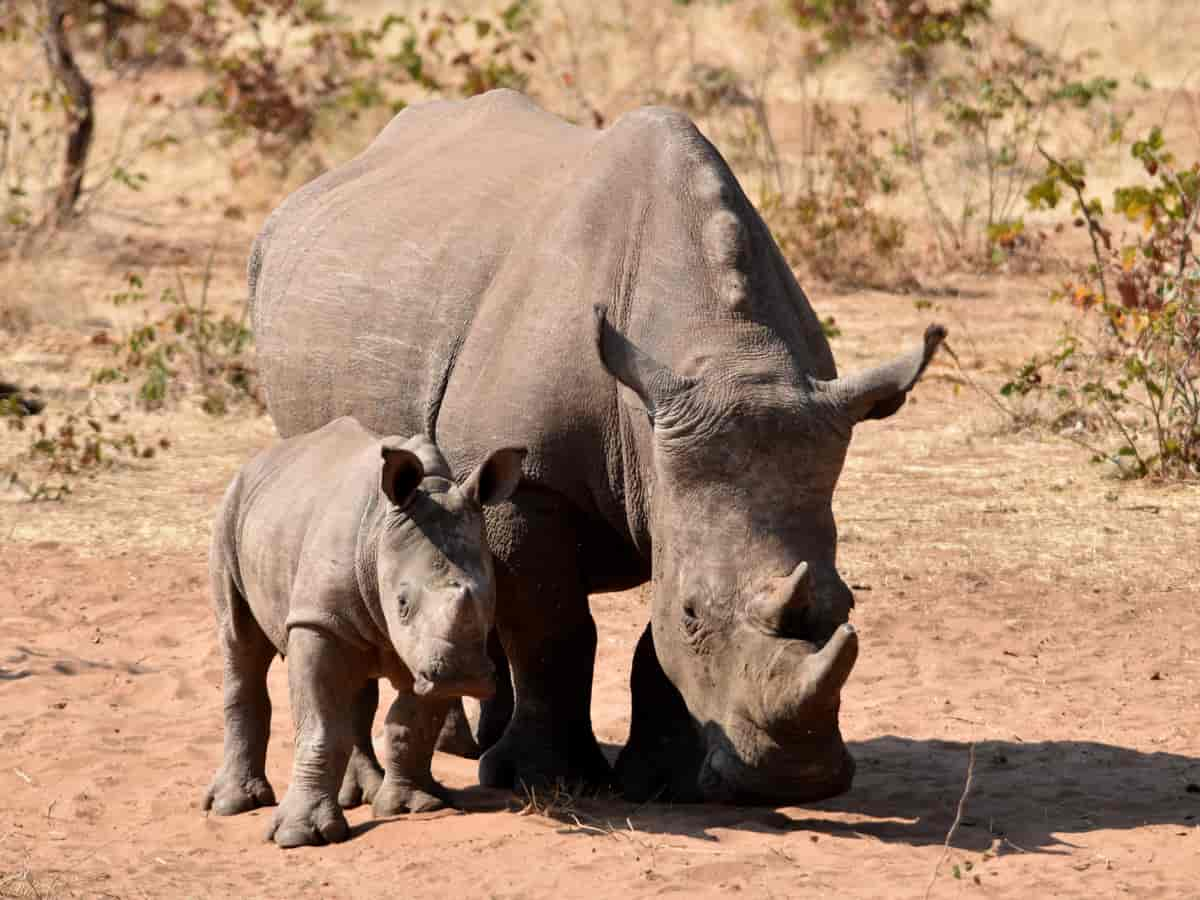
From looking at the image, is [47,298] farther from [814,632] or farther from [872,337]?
[814,632]

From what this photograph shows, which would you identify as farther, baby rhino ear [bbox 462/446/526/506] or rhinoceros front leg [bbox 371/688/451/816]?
rhinoceros front leg [bbox 371/688/451/816]

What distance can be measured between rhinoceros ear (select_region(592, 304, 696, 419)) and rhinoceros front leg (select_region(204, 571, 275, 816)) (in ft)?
4.89

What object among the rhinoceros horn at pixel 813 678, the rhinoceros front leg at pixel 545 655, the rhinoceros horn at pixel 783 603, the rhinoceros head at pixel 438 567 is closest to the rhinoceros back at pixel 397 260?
the rhinoceros front leg at pixel 545 655

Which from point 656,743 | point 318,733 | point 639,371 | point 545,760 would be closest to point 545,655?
point 545,760

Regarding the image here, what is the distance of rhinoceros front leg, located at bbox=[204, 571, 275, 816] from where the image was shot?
625 centimetres

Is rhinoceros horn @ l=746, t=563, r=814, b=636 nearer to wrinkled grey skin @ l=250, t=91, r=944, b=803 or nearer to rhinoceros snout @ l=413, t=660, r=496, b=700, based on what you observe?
wrinkled grey skin @ l=250, t=91, r=944, b=803

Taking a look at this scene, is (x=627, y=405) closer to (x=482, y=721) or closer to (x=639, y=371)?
(x=639, y=371)

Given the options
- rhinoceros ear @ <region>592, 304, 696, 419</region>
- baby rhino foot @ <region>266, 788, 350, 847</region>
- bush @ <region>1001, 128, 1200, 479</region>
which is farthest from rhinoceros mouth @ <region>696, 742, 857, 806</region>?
bush @ <region>1001, 128, 1200, 479</region>

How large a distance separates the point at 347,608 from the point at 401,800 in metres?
0.82

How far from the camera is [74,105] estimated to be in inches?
670

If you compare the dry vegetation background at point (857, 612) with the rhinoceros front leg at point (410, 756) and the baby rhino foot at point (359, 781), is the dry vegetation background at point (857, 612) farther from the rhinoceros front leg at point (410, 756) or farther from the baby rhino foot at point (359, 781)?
the baby rhino foot at point (359, 781)

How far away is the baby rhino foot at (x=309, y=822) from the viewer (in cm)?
575

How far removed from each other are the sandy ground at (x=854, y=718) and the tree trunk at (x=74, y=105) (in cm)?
584

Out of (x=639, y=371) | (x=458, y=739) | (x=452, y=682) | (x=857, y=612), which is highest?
(x=639, y=371)
